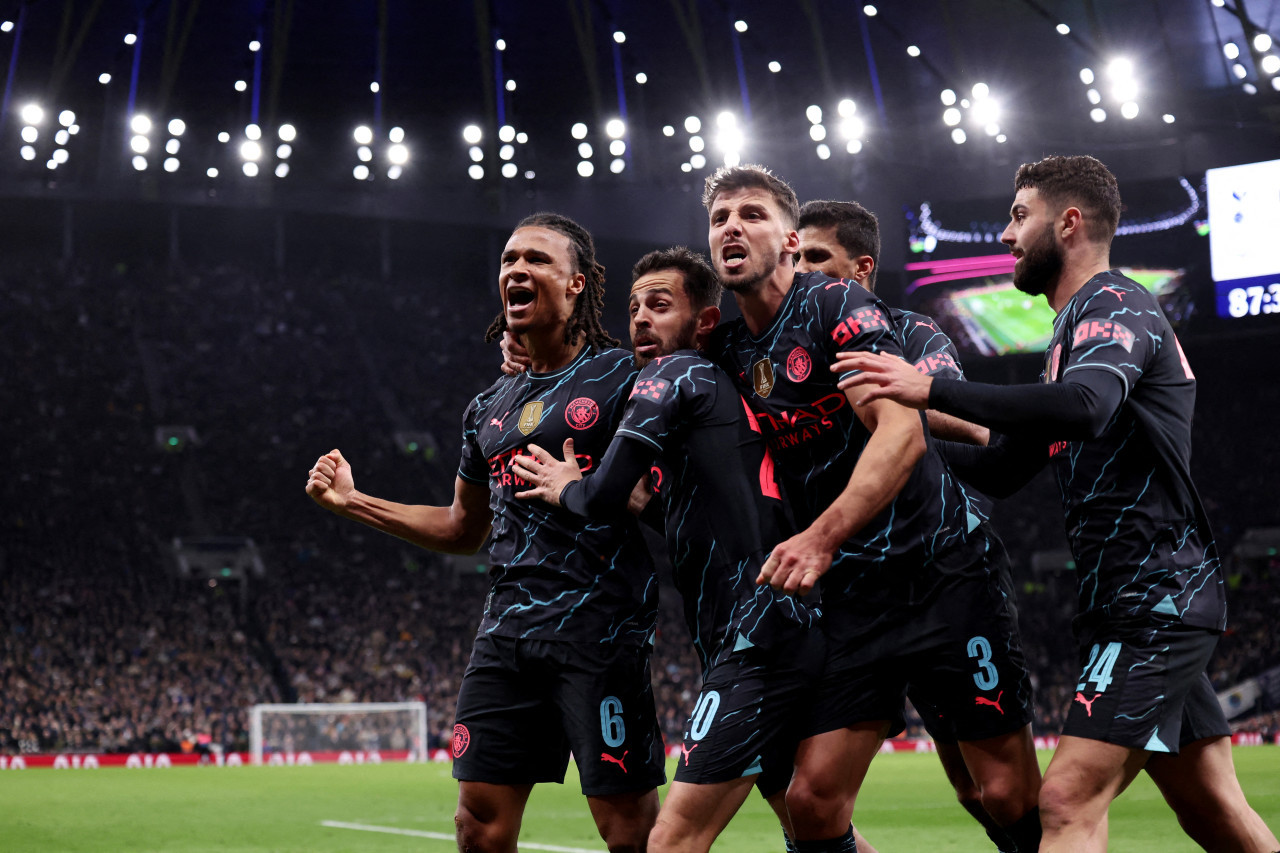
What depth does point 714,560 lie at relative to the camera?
4008 mm

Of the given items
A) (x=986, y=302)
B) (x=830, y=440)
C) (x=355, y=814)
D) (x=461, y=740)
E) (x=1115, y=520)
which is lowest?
(x=355, y=814)

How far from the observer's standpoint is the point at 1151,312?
152 inches

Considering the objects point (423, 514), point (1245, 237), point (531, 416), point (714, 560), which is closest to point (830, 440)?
point (714, 560)

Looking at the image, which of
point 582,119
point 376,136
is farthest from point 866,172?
point 376,136

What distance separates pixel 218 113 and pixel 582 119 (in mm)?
8146

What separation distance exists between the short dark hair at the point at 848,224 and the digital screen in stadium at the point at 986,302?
20892mm

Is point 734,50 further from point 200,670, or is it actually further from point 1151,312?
point 1151,312

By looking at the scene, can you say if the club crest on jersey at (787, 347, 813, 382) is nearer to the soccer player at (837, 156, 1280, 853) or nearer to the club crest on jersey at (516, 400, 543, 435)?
the soccer player at (837, 156, 1280, 853)

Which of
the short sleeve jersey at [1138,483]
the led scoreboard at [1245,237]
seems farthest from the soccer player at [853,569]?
the led scoreboard at [1245,237]

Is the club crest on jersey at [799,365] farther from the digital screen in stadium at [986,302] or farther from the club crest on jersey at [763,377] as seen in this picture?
the digital screen in stadium at [986,302]

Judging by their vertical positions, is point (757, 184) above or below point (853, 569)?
above

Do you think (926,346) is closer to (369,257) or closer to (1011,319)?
(1011,319)

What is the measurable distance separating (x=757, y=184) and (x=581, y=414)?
3.33ft

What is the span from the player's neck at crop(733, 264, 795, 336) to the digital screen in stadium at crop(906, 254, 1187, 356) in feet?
73.3
